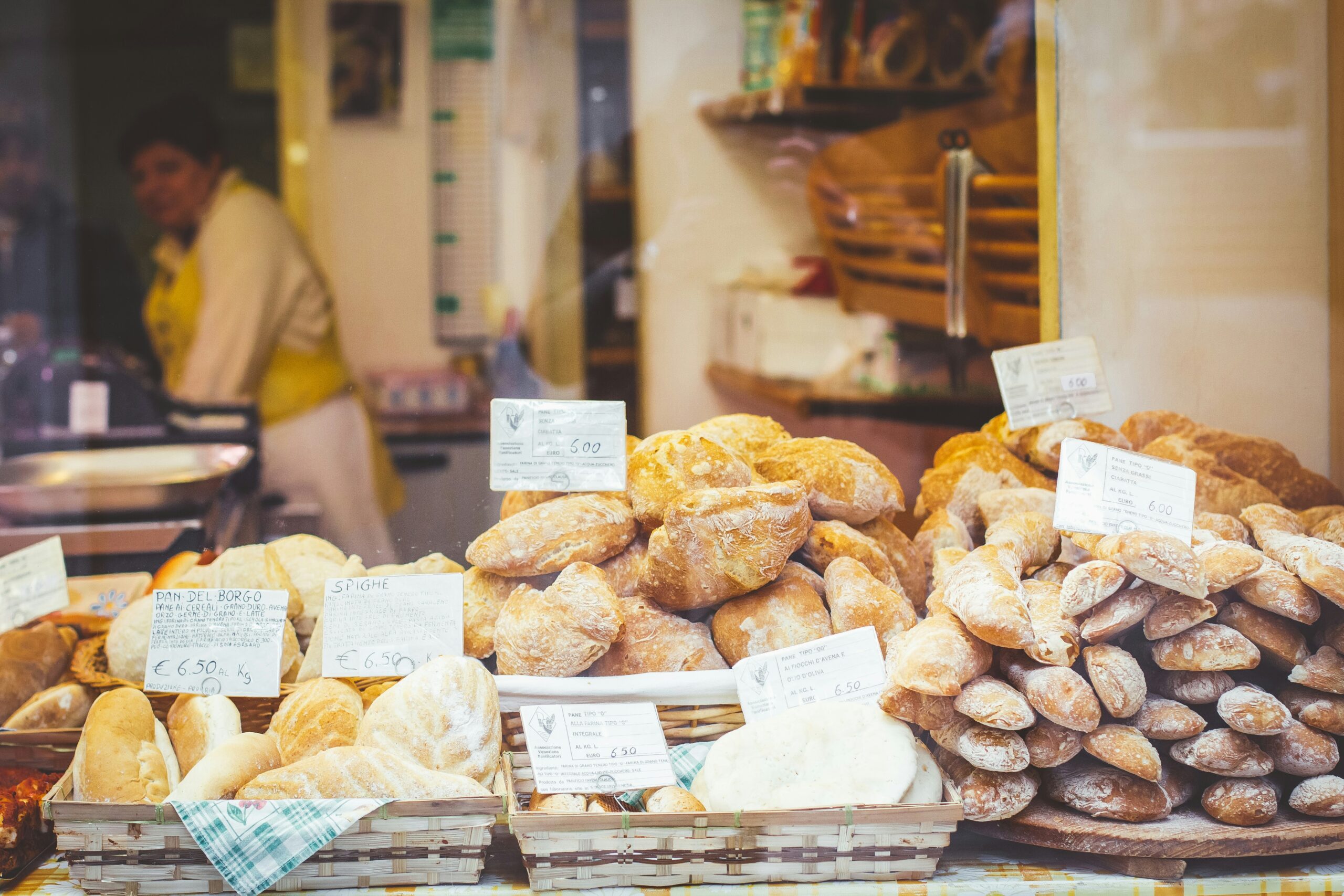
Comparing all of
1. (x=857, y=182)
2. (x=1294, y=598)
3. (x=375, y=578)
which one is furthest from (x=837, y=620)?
(x=857, y=182)

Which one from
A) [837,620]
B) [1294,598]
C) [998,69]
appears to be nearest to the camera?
[1294,598]

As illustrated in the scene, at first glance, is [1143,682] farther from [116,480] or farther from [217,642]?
[116,480]

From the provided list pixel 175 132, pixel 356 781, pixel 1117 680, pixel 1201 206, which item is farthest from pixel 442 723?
pixel 175 132

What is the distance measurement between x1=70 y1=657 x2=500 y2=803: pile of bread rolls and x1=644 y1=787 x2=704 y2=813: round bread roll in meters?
0.20

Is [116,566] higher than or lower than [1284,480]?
lower

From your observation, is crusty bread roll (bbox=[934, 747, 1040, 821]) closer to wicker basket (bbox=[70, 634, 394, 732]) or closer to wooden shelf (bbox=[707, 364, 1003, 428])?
wicker basket (bbox=[70, 634, 394, 732])

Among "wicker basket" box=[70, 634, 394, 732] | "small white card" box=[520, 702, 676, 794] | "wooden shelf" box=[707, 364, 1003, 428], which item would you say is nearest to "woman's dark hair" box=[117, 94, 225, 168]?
"wooden shelf" box=[707, 364, 1003, 428]

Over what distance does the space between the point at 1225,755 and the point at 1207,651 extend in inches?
4.8

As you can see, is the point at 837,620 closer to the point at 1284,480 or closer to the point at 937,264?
the point at 1284,480

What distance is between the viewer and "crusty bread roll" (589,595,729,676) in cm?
144

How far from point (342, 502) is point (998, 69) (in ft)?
8.61

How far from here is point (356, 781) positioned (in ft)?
4.02

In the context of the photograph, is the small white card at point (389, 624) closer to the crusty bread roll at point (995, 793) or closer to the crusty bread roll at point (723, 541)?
the crusty bread roll at point (723, 541)

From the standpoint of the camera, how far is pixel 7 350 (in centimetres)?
422
